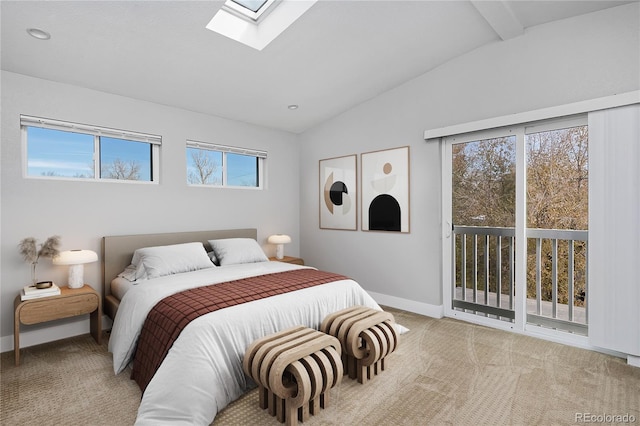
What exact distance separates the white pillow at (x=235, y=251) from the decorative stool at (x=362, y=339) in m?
1.58

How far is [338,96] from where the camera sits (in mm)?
4125

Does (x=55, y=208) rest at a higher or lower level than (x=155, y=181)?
lower

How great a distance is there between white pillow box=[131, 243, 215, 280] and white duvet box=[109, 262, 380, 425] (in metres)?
0.19

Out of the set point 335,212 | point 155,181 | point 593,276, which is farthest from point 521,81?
point 155,181

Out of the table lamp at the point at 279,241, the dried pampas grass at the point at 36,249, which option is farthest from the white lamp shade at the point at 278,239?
the dried pampas grass at the point at 36,249

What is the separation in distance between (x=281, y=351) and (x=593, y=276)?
8.55ft

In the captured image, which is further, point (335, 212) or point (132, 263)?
point (335, 212)

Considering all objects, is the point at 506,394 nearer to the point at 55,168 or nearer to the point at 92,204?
the point at 92,204

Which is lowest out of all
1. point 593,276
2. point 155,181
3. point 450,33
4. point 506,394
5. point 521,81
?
point 506,394

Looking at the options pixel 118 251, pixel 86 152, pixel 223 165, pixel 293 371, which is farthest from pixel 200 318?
pixel 223 165

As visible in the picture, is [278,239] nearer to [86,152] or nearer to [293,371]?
[86,152]

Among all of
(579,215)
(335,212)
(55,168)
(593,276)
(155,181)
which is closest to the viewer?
(593,276)

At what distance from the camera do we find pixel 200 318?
210cm

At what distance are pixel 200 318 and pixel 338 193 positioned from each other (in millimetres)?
2955
